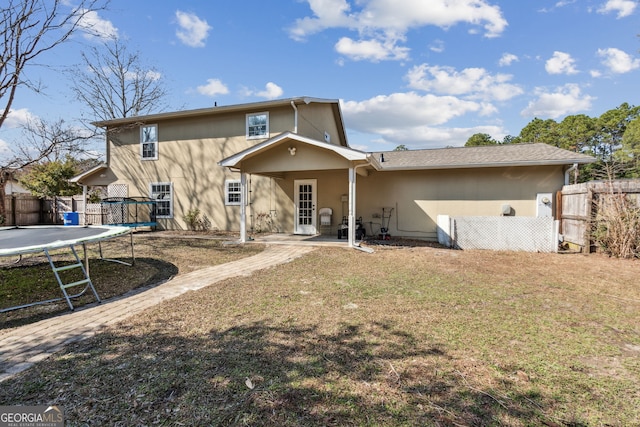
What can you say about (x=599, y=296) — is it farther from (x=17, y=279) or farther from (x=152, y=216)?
(x=152, y=216)

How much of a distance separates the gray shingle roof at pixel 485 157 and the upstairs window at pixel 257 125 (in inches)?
183

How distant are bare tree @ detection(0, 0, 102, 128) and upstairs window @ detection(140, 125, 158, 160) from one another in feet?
15.5

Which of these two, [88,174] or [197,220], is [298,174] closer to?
[197,220]

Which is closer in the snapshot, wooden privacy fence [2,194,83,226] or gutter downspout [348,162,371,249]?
gutter downspout [348,162,371,249]

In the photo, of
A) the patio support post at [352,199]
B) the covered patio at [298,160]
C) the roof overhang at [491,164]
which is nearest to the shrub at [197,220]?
the covered patio at [298,160]

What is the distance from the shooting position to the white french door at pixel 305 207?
11.6 metres

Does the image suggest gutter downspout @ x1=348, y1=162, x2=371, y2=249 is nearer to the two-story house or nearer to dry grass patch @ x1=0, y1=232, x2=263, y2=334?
the two-story house

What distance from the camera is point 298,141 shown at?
8484mm

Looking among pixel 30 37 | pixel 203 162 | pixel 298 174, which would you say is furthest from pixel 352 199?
pixel 30 37

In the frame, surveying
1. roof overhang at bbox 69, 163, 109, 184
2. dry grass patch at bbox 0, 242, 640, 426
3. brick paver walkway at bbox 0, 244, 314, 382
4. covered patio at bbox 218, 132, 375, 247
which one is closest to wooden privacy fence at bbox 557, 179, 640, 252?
dry grass patch at bbox 0, 242, 640, 426

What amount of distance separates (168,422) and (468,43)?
15.7m

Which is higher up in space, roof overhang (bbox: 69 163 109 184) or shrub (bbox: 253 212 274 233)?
roof overhang (bbox: 69 163 109 184)

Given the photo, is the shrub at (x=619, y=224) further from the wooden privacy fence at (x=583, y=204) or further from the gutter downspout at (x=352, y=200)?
the gutter downspout at (x=352, y=200)

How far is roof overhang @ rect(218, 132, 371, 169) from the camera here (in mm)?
7801
